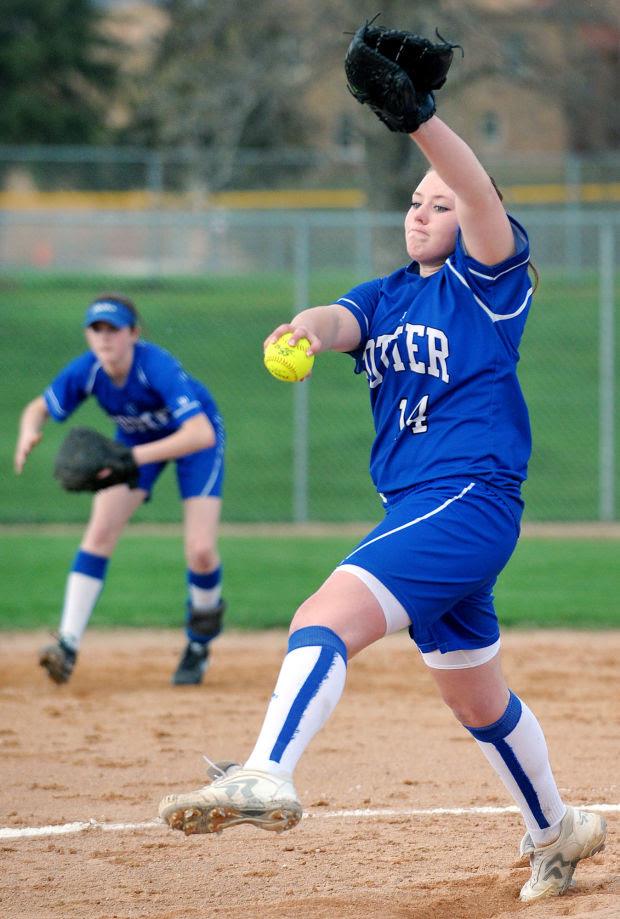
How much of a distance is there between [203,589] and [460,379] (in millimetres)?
3760

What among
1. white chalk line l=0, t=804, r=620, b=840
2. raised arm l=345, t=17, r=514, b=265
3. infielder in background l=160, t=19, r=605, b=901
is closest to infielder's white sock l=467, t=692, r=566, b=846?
infielder in background l=160, t=19, r=605, b=901

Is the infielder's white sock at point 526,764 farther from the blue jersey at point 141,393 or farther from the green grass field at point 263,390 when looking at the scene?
the green grass field at point 263,390

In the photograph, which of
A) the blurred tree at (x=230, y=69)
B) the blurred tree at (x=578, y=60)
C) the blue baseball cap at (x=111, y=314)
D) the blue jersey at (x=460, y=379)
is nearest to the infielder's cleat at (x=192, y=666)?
the blue baseball cap at (x=111, y=314)

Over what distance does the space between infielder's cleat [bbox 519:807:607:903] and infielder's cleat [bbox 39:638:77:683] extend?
342 centimetres

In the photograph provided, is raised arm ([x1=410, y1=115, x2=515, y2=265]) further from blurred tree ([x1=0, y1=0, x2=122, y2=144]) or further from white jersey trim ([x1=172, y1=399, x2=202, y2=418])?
blurred tree ([x1=0, y1=0, x2=122, y2=144])

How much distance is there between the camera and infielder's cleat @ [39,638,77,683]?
21.3 ft

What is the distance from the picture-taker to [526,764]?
356cm

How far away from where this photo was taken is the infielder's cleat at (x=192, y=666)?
6793mm

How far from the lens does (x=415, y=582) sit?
305 cm

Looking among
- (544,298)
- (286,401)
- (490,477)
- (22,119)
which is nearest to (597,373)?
(544,298)

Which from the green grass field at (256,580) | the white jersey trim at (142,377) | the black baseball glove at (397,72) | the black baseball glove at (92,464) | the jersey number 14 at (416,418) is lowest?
the green grass field at (256,580)

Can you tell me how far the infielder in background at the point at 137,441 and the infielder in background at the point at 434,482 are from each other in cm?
306

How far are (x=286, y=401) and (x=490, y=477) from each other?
1369cm

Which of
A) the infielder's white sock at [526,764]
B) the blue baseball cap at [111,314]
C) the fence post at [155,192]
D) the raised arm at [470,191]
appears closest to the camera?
the raised arm at [470,191]
